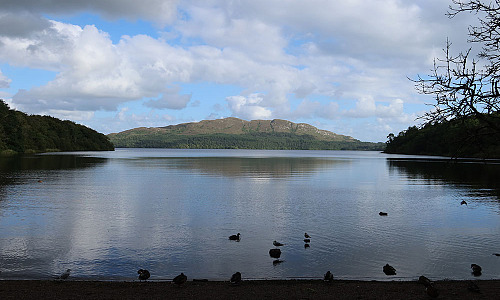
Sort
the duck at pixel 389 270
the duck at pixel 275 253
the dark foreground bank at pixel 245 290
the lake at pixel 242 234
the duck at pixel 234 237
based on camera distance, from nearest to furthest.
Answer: the dark foreground bank at pixel 245 290 → the duck at pixel 389 270 → the lake at pixel 242 234 → the duck at pixel 275 253 → the duck at pixel 234 237

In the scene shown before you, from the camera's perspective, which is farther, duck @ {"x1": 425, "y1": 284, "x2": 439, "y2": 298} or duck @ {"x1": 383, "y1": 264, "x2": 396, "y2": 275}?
duck @ {"x1": 383, "y1": 264, "x2": 396, "y2": 275}

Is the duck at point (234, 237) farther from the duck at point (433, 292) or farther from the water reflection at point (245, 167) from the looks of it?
the water reflection at point (245, 167)

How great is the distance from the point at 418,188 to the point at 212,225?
35.1 m

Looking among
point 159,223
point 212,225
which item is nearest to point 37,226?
point 159,223

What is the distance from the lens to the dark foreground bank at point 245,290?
1338 cm

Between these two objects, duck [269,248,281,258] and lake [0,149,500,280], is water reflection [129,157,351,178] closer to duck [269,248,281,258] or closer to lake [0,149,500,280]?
lake [0,149,500,280]

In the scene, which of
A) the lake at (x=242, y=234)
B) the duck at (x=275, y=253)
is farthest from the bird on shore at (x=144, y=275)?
the duck at (x=275, y=253)

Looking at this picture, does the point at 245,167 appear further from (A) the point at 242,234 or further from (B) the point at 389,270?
(B) the point at 389,270

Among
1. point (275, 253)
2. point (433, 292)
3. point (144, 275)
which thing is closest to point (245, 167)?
point (275, 253)

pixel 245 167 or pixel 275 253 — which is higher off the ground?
pixel 245 167

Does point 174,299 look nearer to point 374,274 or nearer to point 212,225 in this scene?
point 374,274

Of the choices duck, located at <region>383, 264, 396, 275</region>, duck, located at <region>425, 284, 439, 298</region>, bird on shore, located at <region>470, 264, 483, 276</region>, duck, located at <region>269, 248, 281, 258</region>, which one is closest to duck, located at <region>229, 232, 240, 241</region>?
duck, located at <region>269, 248, 281, 258</region>

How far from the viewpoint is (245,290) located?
14.2 metres

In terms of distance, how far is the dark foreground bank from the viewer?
1338 centimetres
